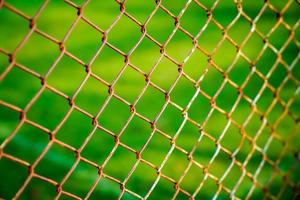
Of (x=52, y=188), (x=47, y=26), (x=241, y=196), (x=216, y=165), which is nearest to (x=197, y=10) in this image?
(x=47, y=26)

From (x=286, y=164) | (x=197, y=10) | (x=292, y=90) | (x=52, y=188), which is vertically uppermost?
(x=197, y=10)

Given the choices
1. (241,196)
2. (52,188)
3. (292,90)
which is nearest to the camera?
(52,188)

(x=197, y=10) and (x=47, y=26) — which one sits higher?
(x=197, y=10)

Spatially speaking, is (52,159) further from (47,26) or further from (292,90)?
(292,90)

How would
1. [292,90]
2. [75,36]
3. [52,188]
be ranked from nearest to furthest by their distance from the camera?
[52,188] < [292,90] < [75,36]

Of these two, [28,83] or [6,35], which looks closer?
[28,83]

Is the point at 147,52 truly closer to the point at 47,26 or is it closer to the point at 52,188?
the point at 47,26
